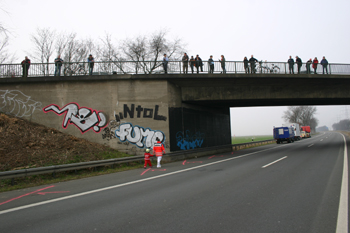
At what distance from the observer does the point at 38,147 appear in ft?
41.1

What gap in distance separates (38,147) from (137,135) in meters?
6.00

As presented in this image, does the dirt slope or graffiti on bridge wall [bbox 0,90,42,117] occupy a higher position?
graffiti on bridge wall [bbox 0,90,42,117]

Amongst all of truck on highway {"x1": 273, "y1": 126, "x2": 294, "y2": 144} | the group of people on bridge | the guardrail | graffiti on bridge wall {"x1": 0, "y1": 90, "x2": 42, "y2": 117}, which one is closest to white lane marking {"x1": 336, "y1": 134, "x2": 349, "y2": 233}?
the guardrail

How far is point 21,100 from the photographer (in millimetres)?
16250

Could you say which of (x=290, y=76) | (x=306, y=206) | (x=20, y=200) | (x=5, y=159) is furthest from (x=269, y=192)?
(x=290, y=76)

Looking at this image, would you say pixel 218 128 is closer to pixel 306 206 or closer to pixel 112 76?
pixel 112 76

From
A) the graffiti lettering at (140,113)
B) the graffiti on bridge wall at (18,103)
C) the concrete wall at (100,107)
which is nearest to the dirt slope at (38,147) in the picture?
the concrete wall at (100,107)

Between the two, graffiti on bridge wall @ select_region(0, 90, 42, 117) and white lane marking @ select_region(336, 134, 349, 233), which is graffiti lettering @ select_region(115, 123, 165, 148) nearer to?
graffiti on bridge wall @ select_region(0, 90, 42, 117)

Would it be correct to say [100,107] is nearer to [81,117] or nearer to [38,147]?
[81,117]

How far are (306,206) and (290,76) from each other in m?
15.4

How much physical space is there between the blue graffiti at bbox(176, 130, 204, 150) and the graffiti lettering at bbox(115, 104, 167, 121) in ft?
6.60

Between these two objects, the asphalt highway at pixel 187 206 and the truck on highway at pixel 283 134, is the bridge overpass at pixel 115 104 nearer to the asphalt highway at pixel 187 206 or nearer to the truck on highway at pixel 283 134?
the asphalt highway at pixel 187 206

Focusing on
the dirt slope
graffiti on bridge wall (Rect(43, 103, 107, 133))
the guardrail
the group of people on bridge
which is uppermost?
the group of people on bridge

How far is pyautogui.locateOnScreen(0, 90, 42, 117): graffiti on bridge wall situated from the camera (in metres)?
16.1
